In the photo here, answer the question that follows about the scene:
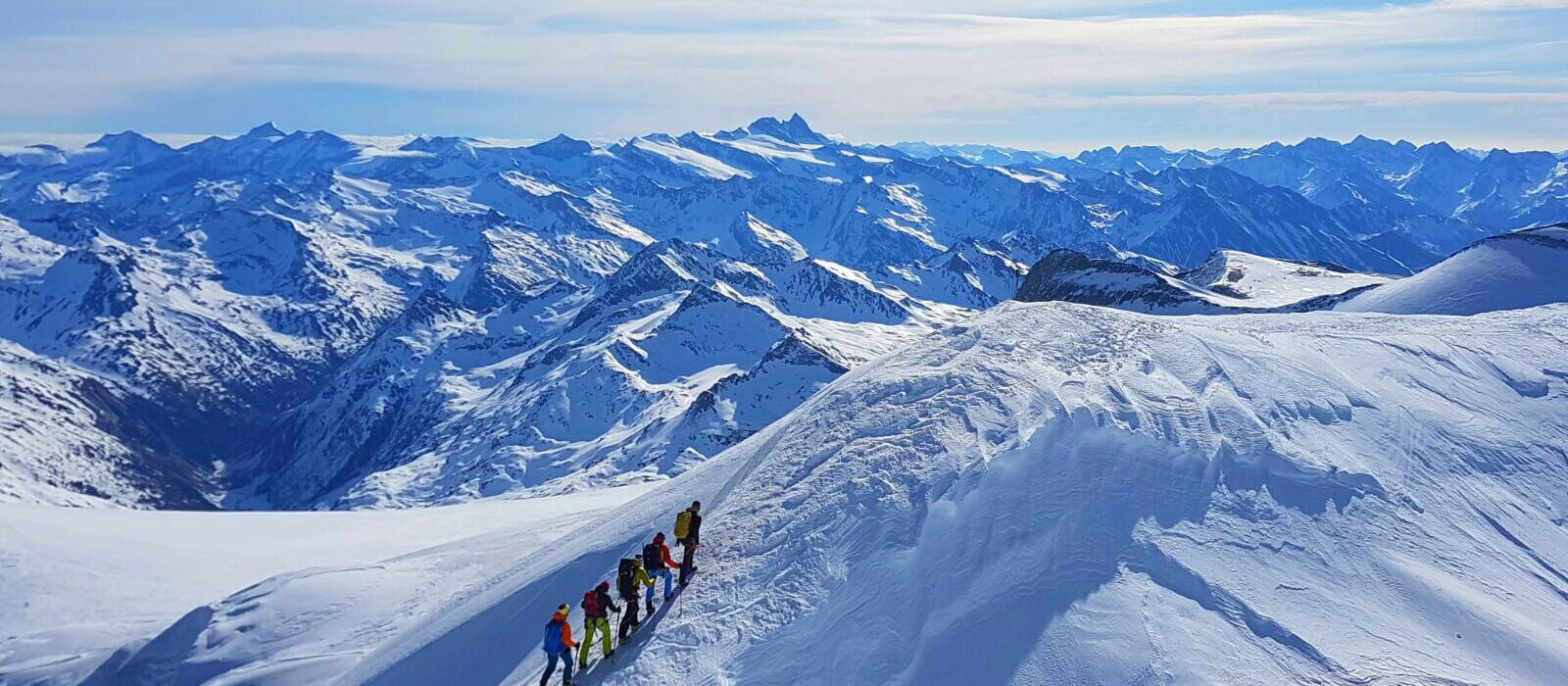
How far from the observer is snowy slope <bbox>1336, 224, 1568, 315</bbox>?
283 feet

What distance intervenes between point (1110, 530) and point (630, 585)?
12396 mm

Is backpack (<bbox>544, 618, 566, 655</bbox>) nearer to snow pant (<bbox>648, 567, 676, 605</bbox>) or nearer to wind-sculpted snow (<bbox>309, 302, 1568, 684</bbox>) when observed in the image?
wind-sculpted snow (<bbox>309, 302, 1568, 684</bbox>)

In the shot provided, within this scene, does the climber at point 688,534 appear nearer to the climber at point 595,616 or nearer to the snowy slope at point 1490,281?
the climber at point 595,616

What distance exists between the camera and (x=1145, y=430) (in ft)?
99.2

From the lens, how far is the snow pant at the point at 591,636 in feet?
77.3

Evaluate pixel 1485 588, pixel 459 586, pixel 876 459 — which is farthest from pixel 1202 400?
pixel 459 586

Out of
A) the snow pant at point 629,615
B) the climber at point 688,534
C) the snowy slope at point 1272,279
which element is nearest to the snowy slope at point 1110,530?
the climber at point 688,534

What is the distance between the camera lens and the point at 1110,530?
85.0 ft

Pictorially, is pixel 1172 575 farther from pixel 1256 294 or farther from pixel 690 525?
pixel 1256 294

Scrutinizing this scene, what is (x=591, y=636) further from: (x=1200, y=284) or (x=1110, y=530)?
(x=1200, y=284)

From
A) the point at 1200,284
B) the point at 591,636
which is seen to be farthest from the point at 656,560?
the point at 1200,284

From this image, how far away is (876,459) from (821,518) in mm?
2870

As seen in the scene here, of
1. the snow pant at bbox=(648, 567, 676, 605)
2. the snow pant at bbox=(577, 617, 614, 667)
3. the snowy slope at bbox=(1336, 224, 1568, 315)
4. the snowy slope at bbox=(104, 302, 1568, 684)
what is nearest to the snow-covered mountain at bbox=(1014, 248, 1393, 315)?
the snowy slope at bbox=(1336, 224, 1568, 315)

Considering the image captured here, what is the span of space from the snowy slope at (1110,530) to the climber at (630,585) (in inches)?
36.4
